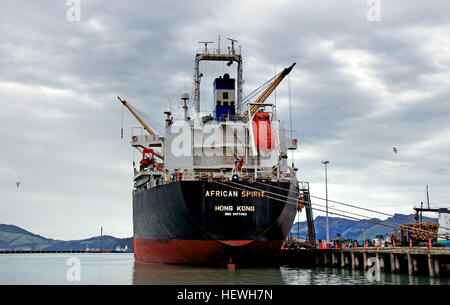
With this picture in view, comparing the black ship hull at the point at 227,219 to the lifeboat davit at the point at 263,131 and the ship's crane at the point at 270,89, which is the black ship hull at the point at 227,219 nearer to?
the lifeboat davit at the point at 263,131

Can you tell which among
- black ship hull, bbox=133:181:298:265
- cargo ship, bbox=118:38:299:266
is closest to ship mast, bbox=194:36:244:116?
cargo ship, bbox=118:38:299:266

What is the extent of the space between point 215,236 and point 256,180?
434 cm

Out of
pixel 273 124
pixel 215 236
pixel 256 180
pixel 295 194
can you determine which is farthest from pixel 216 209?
pixel 273 124

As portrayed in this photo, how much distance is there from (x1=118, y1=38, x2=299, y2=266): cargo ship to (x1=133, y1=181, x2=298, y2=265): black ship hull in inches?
2.0

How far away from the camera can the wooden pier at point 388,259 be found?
22.7m

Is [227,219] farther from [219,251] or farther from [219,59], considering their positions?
[219,59]

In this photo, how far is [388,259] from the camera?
2727cm

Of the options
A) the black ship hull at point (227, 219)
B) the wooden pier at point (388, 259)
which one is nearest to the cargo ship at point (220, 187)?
the black ship hull at point (227, 219)

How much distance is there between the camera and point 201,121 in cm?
3170

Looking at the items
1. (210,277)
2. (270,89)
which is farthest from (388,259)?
(270,89)

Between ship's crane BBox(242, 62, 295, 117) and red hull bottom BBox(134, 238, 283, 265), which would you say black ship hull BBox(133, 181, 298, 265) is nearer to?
red hull bottom BBox(134, 238, 283, 265)

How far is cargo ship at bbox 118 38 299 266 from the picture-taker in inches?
980

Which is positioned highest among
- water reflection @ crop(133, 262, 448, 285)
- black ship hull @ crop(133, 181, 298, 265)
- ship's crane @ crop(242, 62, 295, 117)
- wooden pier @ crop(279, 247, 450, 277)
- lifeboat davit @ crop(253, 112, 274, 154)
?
ship's crane @ crop(242, 62, 295, 117)
